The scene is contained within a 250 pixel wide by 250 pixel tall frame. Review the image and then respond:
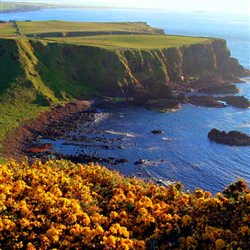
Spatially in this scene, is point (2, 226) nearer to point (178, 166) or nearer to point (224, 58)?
point (178, 166)

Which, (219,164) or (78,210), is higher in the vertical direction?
(78,210)

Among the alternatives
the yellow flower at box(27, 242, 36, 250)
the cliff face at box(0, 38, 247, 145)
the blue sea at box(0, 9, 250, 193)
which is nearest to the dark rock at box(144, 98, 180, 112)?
the cliff face at box(0, 38, 247, 145)

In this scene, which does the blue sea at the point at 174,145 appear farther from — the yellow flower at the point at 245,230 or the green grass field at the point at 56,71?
the yellow flower at the point at 245,230

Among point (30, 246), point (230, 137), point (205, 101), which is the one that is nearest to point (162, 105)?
point (205, 101)

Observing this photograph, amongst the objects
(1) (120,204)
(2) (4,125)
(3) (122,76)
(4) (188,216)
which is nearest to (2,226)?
(1) (120,204)

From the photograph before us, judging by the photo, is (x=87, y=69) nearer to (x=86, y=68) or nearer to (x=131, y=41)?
(x=86, y=68)

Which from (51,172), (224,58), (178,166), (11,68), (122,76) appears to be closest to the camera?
(51,172)

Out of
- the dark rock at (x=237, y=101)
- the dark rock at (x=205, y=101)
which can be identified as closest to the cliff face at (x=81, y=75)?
the dark rock at (x=205, y=101)
